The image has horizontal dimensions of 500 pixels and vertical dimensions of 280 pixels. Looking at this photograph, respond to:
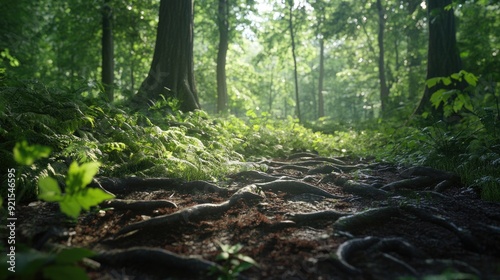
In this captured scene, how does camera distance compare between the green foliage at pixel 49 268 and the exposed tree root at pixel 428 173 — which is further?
the exposed tree root at pixel 428 173

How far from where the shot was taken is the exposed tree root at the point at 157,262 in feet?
8.12

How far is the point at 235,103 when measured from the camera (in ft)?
86.3

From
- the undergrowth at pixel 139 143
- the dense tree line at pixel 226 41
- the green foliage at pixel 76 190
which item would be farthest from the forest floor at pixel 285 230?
the dense tree line at pixel 226 41

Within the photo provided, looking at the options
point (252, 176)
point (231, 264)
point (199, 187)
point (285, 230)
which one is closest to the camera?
point (231, 264)

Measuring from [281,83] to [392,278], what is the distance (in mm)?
41243

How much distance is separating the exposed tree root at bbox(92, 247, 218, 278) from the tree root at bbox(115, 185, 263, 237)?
1.96 ft

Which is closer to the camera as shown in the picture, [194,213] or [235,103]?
[194,213]

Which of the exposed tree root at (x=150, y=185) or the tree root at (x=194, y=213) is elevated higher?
the exposed tree root at (x=150, y=185)

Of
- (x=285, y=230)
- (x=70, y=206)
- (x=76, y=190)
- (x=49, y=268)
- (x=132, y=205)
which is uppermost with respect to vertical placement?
(x=76, y=190)

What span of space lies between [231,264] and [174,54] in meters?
7.67

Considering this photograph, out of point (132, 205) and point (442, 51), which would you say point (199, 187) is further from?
point (442, 51)

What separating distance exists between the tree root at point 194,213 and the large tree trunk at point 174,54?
5177 mm

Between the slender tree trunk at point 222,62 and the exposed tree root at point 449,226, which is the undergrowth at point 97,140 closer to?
the exposed tree root at point 449,226

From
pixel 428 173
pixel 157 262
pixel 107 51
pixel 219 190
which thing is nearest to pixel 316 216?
pixel 219 190
